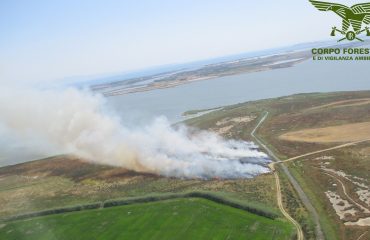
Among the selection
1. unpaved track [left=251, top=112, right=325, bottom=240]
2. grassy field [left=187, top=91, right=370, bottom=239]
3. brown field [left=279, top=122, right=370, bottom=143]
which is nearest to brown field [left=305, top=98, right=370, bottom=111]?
grassy field [left=187, top=91, right=370, bottom=239]

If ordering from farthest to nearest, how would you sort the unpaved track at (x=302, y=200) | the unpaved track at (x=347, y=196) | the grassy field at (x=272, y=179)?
1. the grassy field at (x=272, y=179)
2. the unpaved track at (x=347, y=196)
3. the unpaved track at (x=302, y=200)

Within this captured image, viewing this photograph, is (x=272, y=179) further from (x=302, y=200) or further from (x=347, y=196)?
(x=347, y=196)

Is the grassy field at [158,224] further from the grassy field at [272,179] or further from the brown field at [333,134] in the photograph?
the brown field at [333,134]

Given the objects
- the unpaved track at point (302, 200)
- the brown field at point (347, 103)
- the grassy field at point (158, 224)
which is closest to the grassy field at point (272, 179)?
the brown field at point (347, 103)

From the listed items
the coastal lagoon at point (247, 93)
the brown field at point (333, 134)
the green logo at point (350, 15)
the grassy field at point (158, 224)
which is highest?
the green logo at point (350, 15)

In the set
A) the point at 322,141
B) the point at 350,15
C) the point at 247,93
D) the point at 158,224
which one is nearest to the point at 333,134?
the point at 322,141

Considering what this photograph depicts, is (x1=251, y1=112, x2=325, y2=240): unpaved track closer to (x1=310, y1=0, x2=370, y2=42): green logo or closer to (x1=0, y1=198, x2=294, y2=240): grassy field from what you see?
(x1=0, y1=198, x2=294, y2=240): grassy field
